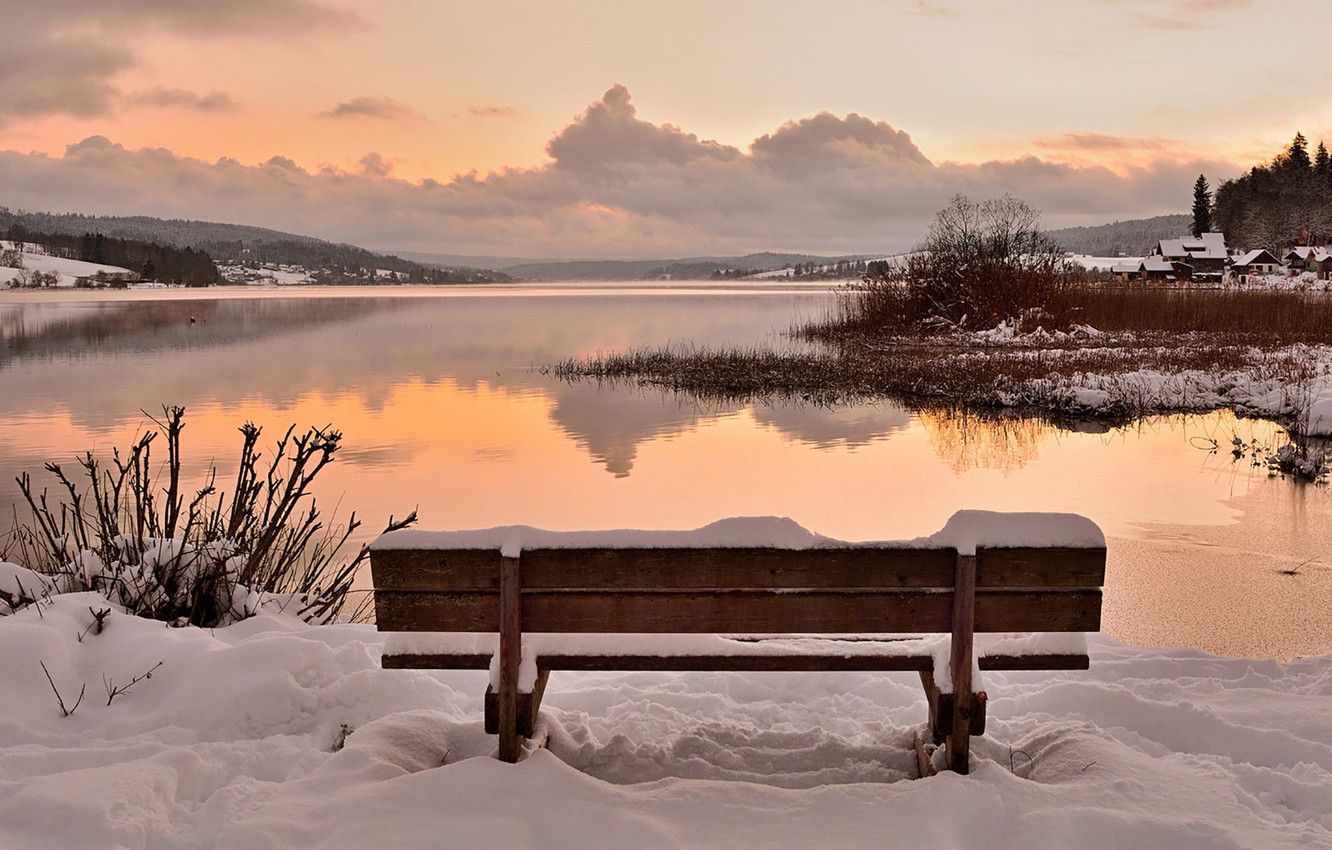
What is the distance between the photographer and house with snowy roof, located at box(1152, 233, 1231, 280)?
114375mm

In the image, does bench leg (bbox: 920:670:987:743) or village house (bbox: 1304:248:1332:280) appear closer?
bench leg (bbox: 920:670:987:743)

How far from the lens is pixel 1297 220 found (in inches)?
4503

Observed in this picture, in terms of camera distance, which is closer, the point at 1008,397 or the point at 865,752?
the point at 865,752

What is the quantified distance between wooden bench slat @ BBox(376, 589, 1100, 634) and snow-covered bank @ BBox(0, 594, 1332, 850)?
0.64m

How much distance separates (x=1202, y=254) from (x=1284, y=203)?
12117mm

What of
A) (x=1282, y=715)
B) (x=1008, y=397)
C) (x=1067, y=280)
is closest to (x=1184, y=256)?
(x=1067, y=280)

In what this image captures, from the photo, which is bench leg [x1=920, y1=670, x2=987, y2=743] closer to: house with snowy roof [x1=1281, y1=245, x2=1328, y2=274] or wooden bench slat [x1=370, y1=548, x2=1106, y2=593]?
wooden bench slat [x1=370, y1=548, x2=1106, y2=593]

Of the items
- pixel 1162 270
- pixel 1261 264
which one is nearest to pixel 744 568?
pixel 1261 264

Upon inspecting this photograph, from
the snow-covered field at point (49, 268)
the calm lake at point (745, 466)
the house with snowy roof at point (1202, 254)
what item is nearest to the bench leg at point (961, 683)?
the calm lake at point (745, 466)

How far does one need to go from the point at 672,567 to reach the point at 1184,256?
131 m

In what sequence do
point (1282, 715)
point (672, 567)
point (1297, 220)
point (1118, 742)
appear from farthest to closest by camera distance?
point (1297, 220) < point (1282, 715) < point (1118, 742) < point (672, 567)

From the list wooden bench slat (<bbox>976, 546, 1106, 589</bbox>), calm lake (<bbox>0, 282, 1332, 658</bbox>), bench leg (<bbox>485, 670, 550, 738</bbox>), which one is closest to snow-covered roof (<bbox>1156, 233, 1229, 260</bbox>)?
calm lake (<bbox>0, 282, 1332, 658</bbox>)

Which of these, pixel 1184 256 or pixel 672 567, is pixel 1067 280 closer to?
pixel 672 567

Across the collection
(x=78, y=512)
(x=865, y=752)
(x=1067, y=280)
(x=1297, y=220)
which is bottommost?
(x=865, y=752)
